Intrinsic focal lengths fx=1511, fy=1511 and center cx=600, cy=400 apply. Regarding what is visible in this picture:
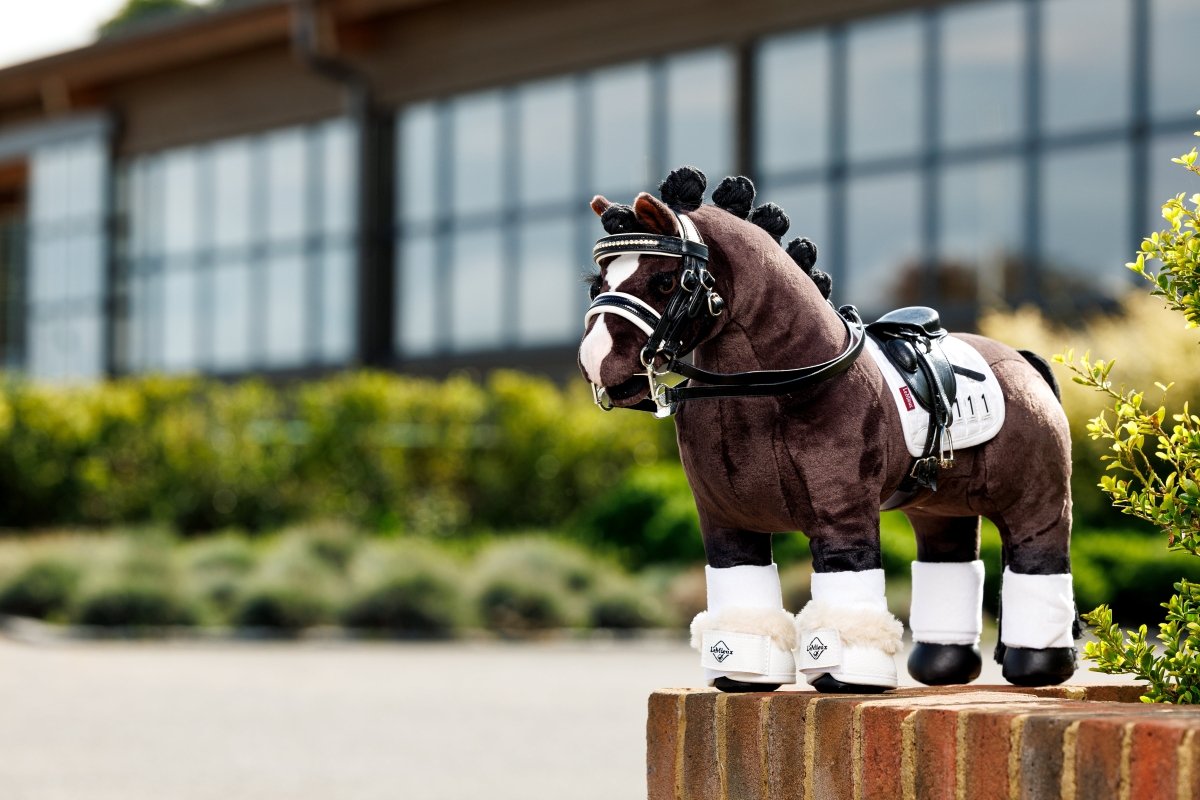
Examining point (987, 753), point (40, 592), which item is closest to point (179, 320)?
point (40, 592)

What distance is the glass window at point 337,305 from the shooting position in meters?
26.3

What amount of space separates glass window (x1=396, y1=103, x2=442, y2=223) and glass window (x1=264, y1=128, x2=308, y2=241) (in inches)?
89.4

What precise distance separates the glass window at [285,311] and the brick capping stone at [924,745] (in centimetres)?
2448

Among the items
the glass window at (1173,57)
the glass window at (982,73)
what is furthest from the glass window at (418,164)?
the glass window at (1173,57)

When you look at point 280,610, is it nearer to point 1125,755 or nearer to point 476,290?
point 1125,755

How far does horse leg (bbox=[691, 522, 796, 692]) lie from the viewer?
11.1ft

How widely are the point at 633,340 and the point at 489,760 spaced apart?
4.38 meters

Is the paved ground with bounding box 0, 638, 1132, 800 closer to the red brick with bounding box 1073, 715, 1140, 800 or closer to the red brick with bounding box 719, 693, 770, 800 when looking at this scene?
the red brick with bounding box 719, 693, 770, 800

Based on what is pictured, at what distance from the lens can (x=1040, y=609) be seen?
3.66 metres

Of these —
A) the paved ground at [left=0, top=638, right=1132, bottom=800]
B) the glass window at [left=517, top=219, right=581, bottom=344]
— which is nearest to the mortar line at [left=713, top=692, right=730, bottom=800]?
the paved ground at [left=0, top=638, right=1132, bottom=800]

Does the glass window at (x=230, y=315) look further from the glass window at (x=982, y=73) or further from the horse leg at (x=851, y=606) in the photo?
the horse leg at (x=851, y=606)

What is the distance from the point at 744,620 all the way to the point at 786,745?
286 mm

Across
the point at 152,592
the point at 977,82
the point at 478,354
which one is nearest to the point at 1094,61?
the point at 977,82

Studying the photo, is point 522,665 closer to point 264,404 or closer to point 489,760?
point 489,760
